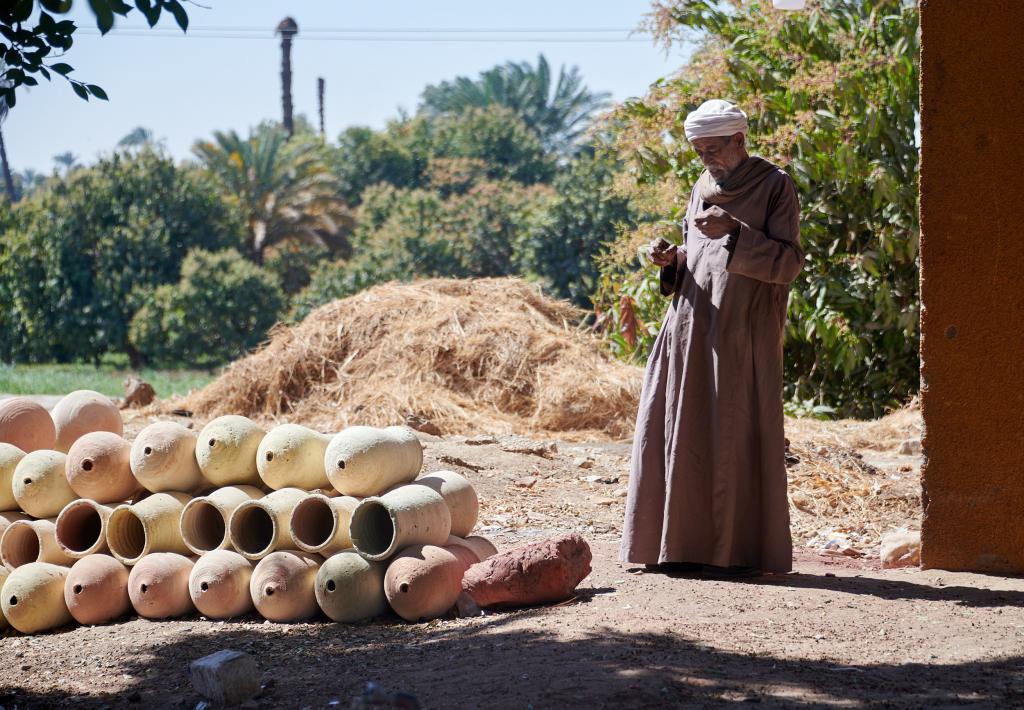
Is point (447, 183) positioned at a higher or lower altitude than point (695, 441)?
higher

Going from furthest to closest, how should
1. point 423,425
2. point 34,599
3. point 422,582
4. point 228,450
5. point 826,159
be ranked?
point 826,159, point 423,425, point 228,450, point 34,599, point 422,582

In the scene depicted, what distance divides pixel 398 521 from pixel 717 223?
A: 1.67 metres

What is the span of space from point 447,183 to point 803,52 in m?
19.6

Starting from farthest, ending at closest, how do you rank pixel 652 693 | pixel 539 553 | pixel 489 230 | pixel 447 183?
1. pixel 447 183
2. pixel 489 230
3. pixel 539 553
4. pixel 652 693

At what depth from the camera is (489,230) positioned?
22.9 m

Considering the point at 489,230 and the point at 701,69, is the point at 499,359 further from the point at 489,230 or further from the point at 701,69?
the point at 489,230

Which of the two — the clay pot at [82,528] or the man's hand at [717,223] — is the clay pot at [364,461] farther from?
the man's hand at [717,223]

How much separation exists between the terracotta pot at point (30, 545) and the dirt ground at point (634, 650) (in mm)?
350

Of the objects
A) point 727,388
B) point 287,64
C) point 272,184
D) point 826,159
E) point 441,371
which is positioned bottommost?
point 727,388

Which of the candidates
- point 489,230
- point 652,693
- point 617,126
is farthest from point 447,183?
point 652,693

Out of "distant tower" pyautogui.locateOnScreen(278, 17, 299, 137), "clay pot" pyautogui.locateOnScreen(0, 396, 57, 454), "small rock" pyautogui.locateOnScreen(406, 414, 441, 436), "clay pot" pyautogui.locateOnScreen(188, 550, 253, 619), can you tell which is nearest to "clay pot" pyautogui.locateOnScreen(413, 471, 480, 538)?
"clay pot" pyautogui.locateOnScreen(188, 550, 253, 619)

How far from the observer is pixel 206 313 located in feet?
73.9

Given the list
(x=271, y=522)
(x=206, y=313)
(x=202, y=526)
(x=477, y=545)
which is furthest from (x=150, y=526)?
(x=206, y=313)

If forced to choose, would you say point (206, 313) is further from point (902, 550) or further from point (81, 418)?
point (902, 550)
